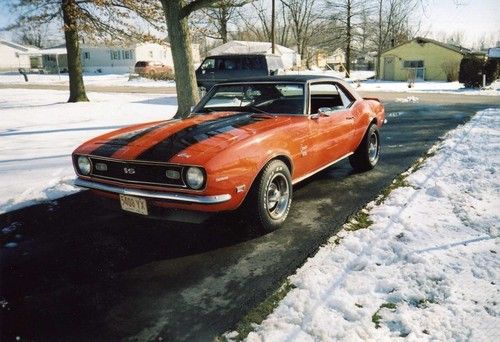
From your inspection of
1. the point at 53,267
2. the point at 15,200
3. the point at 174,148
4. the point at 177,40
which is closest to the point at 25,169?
the point at 15,200

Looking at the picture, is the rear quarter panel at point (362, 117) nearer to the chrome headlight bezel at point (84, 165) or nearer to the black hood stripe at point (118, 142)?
the black hood stripe at point (118, 142)

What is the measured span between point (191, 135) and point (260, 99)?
1.27 meters

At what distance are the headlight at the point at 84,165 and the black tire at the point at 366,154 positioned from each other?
11.9 ft

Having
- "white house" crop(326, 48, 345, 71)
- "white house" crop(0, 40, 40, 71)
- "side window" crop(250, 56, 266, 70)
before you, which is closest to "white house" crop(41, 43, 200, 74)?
"white house" crop(0, 40, 40, 71)

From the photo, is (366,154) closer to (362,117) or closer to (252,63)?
(362,117)

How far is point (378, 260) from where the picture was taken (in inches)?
122

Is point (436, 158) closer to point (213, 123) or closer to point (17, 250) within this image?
point (213, 123)

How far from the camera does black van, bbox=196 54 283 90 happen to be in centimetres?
1641

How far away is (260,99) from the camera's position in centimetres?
459

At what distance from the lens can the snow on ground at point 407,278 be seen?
2.31m

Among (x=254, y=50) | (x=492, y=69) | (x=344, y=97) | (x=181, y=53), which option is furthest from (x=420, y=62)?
(x=344, y=97)

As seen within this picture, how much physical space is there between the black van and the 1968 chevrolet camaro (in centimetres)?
1176

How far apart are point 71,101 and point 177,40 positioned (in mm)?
8459

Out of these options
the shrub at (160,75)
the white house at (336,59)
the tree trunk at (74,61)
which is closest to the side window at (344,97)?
the tree trunk at (74,61)
